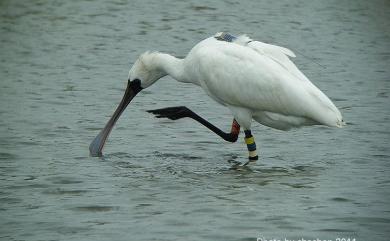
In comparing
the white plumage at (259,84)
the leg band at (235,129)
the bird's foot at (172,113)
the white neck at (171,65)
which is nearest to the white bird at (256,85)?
the white plumage at (259,84)

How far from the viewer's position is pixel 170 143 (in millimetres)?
13164

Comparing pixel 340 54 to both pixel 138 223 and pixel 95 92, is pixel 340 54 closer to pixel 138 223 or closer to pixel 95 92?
pixel 95 92

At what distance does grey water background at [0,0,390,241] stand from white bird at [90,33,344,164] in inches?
20.5

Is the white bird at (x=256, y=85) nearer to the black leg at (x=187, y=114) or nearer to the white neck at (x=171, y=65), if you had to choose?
the white neck at (x=171, y=65)

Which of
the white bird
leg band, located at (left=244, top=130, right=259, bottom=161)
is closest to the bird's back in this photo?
the white bird

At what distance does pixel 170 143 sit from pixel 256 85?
1612 millimetres

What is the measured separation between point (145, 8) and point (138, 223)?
548 inches

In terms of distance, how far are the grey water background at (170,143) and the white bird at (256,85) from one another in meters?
0.52

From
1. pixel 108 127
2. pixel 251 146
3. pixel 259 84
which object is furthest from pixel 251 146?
pixel 108 127

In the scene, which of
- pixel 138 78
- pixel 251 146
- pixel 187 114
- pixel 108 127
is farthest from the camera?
pixel 138 78

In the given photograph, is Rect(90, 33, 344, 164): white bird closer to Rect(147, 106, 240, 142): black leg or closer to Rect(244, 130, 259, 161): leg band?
Rect(244, 130, 259, 161): leg band

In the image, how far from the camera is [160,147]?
12922 millimetres

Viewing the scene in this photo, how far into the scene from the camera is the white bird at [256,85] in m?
11.8

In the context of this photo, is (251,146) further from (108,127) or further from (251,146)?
(108,127)
